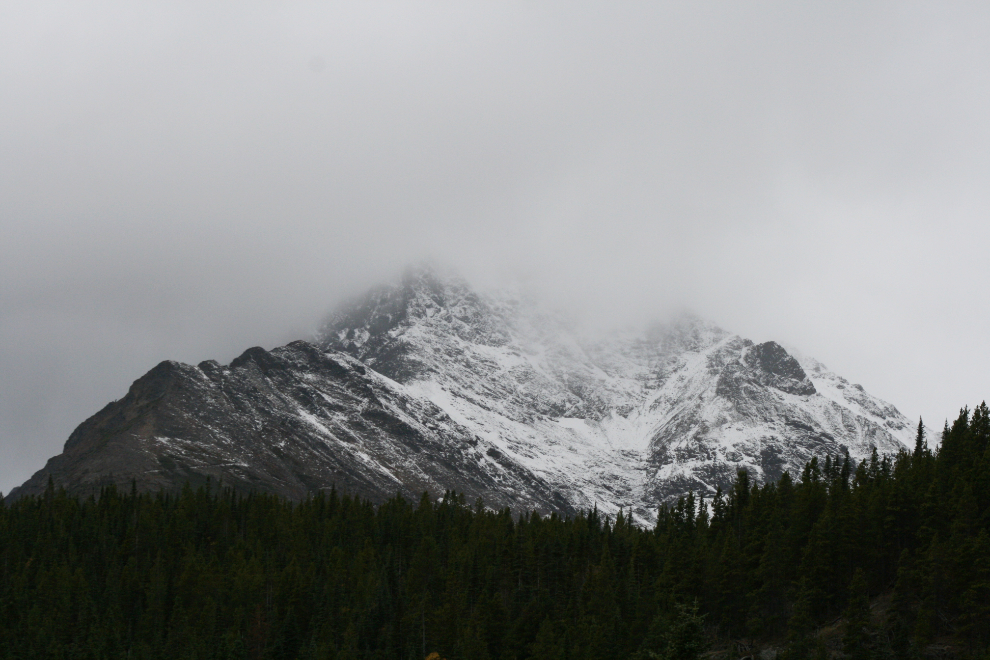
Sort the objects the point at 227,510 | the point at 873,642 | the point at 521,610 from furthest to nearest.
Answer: the point at 227,510 < the point at 521,610 < the point at 873,642

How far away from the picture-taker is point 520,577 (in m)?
151

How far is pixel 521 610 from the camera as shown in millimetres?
136375

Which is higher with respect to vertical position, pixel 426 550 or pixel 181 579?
pixel 426 550

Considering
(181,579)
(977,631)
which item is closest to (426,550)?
(181,579)

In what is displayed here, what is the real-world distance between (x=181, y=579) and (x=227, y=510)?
34007mm

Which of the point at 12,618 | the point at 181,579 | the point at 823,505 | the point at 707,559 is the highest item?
the point at 823,505

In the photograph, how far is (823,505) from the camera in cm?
13150

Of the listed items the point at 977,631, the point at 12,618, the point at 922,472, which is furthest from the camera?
the point at 12,618

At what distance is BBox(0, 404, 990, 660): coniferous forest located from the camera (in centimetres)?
10600

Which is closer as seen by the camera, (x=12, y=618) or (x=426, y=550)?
(x=12, y=618)

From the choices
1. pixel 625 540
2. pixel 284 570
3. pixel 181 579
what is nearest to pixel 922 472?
pixel 625 540

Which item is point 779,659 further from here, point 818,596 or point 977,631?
point 977,631

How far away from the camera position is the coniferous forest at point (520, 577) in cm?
10600

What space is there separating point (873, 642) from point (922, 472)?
35.0m
